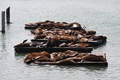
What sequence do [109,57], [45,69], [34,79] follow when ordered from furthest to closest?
[109,57]
[45,69]
[34,79]

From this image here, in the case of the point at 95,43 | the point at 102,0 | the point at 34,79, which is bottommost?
the point at 34,79

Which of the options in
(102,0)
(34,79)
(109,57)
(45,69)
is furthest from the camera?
(102,0)

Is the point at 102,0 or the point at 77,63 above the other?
the point at 102,0

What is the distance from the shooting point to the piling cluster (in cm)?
2769

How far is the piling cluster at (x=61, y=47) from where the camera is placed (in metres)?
27.7

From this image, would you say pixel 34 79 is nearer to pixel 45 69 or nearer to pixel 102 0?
pixel 45 69

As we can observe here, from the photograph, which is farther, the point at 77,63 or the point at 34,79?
the point at 77,63

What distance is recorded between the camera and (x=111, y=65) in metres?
28.2

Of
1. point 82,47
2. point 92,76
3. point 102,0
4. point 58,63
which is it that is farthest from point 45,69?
point 102,0

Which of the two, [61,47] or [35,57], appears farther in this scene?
[61,47]

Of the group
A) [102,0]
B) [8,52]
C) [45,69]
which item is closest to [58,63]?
[45,69]

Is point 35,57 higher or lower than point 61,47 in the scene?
lower

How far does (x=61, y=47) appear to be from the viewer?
3106cm

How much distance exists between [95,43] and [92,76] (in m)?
8.19
